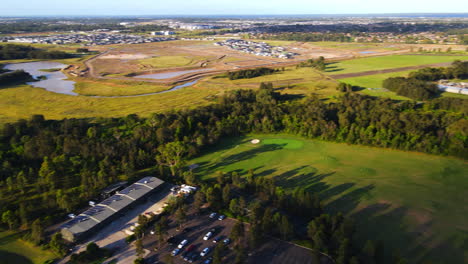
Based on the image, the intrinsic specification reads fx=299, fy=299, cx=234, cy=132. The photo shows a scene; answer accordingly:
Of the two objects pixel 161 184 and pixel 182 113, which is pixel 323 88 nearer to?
pixel 182 113

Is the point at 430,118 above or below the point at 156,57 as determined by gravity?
below

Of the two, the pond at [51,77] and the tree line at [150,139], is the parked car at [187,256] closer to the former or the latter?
the tree line at [150,139]

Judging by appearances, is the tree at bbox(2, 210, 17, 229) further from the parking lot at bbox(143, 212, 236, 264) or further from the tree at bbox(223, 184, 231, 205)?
the tree at bbox(223, 184, 231, 205)

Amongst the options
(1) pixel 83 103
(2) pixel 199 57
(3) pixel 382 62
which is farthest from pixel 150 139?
(3) pixel 382 62

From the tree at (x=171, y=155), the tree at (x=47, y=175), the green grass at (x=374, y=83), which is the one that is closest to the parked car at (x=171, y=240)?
the tree at (x=171, y=155)

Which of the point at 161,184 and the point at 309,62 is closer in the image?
the point at 161,184

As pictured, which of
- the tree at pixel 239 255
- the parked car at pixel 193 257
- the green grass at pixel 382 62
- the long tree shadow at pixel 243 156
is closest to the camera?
the tree at pixel 239 255

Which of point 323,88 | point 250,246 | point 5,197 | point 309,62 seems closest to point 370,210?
point 250,246
